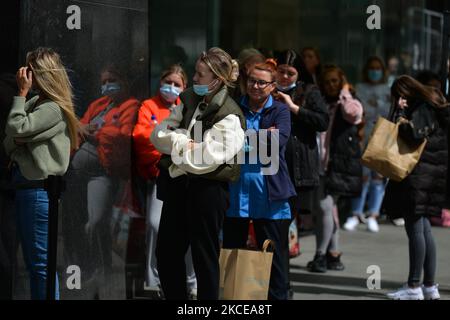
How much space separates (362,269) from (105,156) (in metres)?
3.06

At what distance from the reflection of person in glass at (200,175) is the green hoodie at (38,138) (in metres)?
0.60

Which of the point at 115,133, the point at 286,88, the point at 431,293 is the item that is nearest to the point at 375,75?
the point at 286,88

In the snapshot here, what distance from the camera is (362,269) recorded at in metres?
9.96

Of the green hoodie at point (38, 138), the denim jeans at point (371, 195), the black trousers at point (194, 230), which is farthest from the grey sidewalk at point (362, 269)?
the green hoodie at point (38, 138)

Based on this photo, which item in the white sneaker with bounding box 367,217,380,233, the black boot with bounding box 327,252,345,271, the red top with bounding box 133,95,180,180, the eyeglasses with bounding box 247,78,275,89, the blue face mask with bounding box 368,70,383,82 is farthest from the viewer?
the white sneaker with bounding box 367,217,380,233

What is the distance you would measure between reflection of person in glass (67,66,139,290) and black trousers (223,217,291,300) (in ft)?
3.25

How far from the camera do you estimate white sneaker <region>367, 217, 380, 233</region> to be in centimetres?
1242

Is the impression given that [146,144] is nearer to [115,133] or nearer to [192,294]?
[115,133]

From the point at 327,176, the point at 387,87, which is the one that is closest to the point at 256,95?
the point at 327,176

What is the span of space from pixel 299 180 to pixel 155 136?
152 cm

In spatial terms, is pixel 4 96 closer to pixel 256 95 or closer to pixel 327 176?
pixel 256 95

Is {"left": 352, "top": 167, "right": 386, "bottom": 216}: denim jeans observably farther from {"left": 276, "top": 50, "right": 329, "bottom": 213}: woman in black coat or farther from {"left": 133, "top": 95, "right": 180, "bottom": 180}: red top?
{"left": 133, "top": 95, "right": 180, "bottom": 180}: red top

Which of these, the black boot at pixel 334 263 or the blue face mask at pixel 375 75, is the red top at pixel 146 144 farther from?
the blue face mask at pixel 375 75

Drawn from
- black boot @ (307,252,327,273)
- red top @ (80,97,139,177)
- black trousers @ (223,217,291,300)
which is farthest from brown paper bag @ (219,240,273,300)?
black boot @ (307,252,327,273)
